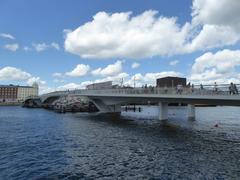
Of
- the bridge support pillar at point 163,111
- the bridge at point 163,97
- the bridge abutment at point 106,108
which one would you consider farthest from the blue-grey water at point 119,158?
the bridge abutment at point 106,108

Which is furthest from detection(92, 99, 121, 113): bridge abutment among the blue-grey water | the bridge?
the blue-grey water

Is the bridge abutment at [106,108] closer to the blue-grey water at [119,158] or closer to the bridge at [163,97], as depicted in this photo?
the bridge at [163,97]

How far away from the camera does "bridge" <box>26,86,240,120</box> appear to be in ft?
143

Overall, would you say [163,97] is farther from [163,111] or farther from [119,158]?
[119,158]

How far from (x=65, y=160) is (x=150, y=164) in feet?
27.9

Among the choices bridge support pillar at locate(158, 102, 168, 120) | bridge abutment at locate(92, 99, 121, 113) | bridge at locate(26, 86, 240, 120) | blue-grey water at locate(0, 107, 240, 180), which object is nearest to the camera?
blue-grey water at locate(0, 107, 240, 180)

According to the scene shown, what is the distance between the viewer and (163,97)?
182 ft

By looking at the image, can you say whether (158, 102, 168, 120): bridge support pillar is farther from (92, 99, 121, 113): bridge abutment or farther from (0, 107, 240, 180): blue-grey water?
(0, 107, 240, 180): blue-grey water

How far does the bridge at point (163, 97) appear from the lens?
4369 centimetres

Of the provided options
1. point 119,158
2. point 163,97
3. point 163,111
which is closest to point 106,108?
point 163,111

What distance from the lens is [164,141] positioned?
3769 cm

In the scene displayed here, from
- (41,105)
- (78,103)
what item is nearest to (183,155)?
(78,103)

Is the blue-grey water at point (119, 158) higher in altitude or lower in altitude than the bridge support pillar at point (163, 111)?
lower

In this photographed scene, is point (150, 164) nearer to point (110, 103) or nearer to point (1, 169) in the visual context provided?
point (1, 169)
